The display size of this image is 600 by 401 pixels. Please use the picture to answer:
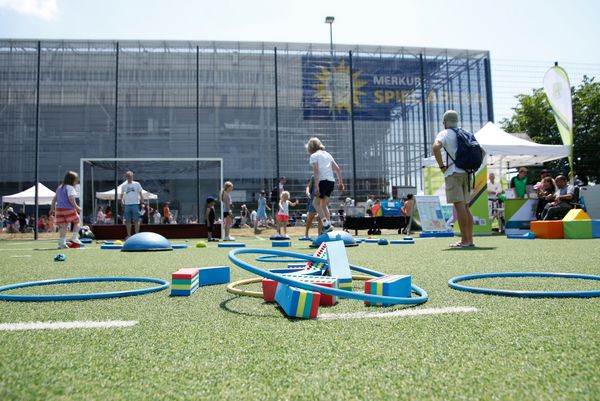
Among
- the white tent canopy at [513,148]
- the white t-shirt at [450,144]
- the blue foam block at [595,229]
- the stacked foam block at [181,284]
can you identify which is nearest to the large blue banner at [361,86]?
the white tent canopy at [513,148]

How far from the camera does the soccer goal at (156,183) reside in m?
16.5

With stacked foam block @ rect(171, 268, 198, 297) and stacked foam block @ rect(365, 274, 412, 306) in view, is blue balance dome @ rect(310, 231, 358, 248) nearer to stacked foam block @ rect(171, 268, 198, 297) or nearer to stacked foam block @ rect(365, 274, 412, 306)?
stacked foam block @ rect(171, 268, 198, 297)

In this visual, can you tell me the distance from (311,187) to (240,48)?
1991 centimetres

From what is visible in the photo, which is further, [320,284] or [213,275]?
[213,275]

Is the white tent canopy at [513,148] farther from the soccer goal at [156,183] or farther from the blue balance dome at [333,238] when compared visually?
the soccer goal at [156,183]

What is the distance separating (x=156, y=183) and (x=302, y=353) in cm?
1823

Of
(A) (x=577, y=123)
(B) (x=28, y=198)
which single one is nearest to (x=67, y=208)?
(B) (x=28, y=198)

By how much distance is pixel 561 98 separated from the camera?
14.6 metres

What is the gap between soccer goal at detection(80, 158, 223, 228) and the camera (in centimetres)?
1647

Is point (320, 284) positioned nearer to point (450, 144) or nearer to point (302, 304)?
point (302, 304)

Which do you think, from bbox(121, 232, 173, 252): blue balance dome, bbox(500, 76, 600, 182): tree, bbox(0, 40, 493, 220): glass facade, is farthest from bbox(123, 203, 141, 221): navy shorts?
bbox(500, 76, 600, 182): tree

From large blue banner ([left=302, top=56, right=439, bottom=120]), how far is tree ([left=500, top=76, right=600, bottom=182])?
6046 millimetres

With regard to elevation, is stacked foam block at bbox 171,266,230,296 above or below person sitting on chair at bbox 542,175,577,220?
below

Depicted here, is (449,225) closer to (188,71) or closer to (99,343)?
(99,343)
